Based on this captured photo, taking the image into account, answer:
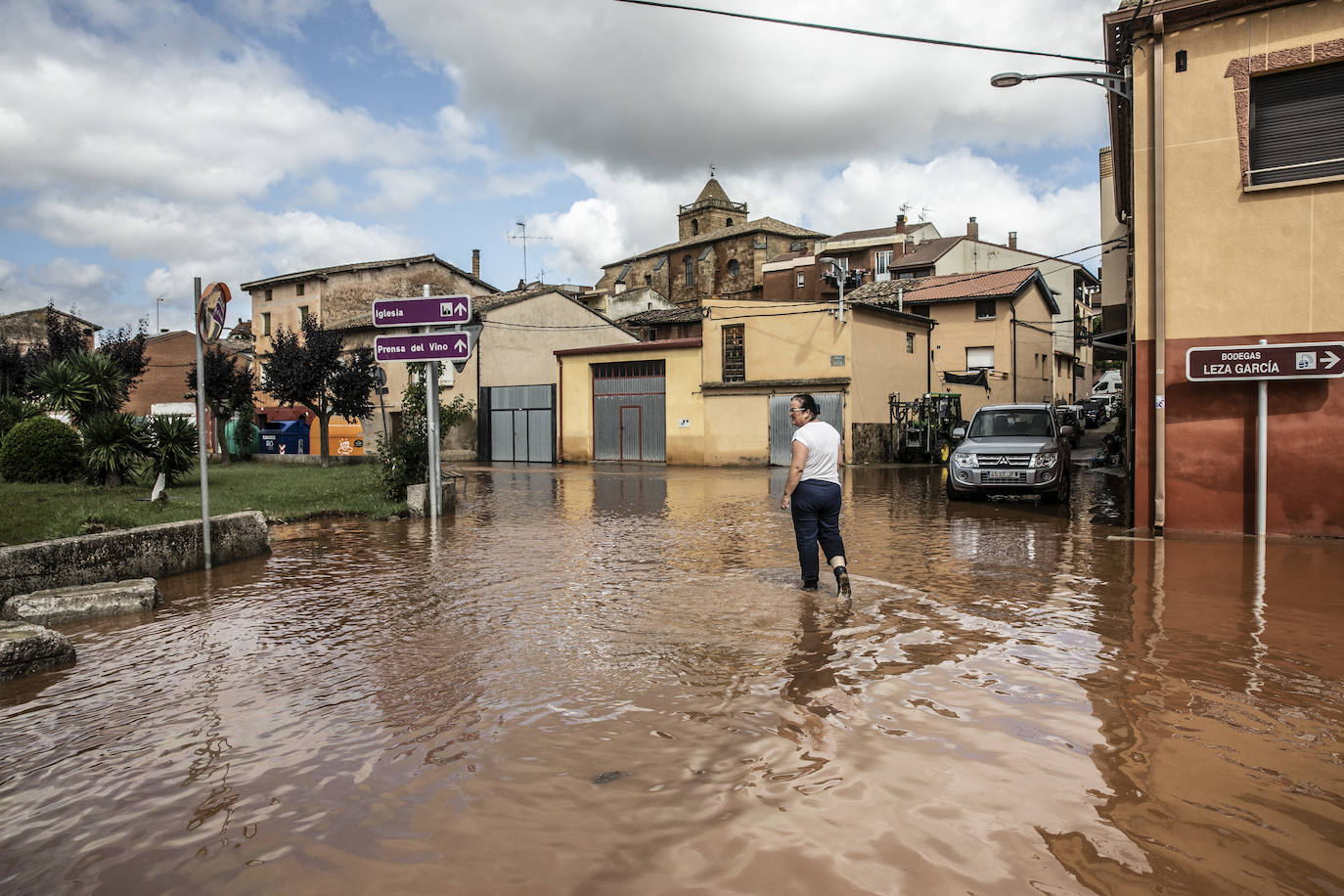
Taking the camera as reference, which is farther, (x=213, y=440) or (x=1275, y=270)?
(x=213, y=440)

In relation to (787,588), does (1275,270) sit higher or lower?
higher

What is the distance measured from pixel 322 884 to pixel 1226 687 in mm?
4527

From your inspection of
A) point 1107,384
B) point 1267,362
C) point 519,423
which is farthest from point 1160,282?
point 1107,384

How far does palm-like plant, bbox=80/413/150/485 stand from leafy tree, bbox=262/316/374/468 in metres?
13.0

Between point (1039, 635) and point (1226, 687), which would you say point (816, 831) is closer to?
point (1226, 687)

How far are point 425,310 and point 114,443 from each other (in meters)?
5.79

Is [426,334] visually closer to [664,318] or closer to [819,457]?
[819,457]

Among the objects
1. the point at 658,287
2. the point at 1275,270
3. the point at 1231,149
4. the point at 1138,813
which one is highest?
the point at 658,287

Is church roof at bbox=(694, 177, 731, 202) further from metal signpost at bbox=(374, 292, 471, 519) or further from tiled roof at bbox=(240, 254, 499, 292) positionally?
metal signpost at bbox=(374, 292, 471, 519)

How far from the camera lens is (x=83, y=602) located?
670 centimetres

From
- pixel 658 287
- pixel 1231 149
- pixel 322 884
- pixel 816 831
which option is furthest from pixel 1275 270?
pixel 658 287

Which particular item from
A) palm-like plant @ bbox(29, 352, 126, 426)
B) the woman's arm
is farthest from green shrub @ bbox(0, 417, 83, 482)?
the woman's arm

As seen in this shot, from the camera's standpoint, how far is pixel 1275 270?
1055cm

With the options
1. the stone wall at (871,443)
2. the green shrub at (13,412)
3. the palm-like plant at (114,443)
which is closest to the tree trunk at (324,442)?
the green shrub at (13,412)
